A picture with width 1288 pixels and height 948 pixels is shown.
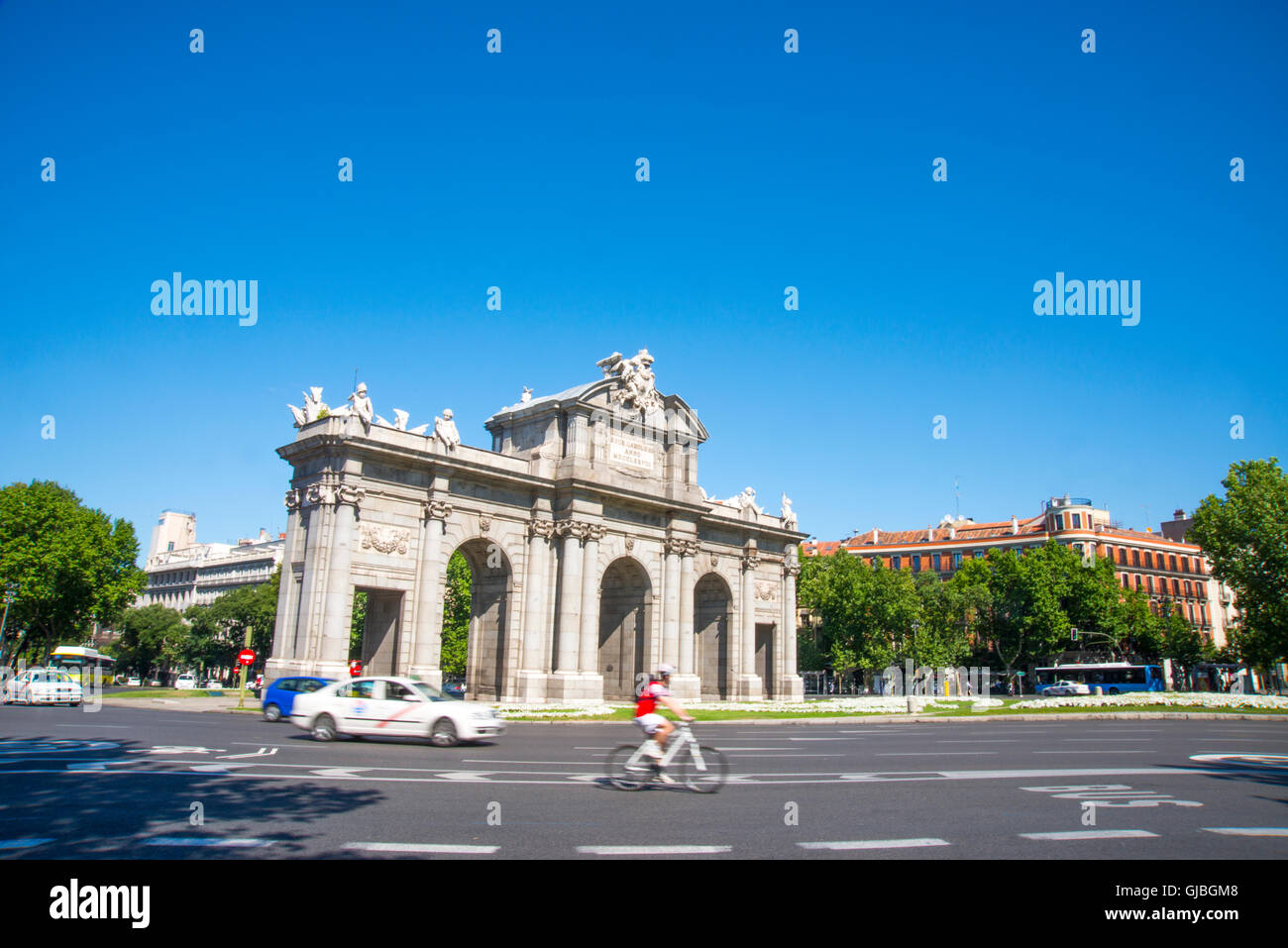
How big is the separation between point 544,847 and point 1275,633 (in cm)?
6687

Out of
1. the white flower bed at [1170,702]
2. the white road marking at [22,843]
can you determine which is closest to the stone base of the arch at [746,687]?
the white flower bed at [1170,702]

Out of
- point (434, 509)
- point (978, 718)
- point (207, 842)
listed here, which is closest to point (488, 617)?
point (434, 509)

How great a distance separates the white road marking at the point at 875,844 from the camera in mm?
8523

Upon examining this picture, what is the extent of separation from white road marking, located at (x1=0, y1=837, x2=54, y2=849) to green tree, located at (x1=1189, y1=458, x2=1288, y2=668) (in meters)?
69.4

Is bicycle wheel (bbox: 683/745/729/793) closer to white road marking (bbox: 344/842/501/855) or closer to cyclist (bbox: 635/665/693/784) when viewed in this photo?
cyclist (bbox: 635/665/693/784)

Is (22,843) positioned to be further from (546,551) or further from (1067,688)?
(1067,688)

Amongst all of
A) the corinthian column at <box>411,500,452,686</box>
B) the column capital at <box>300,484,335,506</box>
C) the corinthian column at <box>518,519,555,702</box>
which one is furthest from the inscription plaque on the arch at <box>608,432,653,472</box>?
the column capital at <box>300,484,335,506</box>

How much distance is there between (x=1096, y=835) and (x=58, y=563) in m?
63.1

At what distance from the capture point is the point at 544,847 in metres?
8.14

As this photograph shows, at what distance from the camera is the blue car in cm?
2594

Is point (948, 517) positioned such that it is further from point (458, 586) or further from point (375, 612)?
point (375, 612)

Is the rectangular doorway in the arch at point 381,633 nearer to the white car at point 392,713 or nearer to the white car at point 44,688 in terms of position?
the white car at point 44,688
